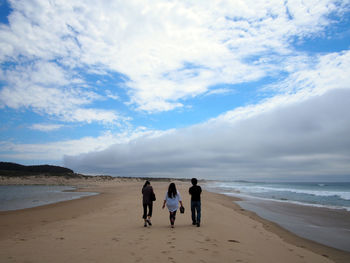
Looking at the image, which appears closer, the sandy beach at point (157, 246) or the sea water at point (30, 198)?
the sandy beach at point (157, 246)

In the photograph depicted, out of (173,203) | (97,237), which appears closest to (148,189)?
(173,203)

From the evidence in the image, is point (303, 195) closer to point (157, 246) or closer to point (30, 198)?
point (30, 198)

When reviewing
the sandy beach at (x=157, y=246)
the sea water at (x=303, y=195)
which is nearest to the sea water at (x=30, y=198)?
the sandy beach at (x=157, y=246)

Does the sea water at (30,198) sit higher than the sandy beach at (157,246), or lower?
lower

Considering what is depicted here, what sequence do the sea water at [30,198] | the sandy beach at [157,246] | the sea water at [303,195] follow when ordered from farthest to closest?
the sea water at [303,195] → the sea water at [30,198] → the sandy beach at [157,246]

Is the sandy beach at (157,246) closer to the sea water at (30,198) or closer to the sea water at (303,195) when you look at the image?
the sea water at (30,198)

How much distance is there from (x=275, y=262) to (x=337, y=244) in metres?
4.63

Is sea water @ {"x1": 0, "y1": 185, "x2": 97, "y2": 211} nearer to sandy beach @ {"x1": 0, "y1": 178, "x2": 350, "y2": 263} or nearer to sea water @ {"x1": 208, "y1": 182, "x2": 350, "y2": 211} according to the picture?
sandy beach @ {"x1": 0, "y1": 178, "x2": 350, "y2": 263}

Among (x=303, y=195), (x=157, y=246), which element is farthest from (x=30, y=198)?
(x=303, y=195)

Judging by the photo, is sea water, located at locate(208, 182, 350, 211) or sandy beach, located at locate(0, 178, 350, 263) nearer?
sandy beach, located at locate(0, 178, 350, 263)

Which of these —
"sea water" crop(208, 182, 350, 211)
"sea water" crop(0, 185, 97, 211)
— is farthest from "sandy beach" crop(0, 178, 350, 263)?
"sea water" crop(208, 182, 350, 211)

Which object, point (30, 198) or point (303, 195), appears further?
point (303, 195)

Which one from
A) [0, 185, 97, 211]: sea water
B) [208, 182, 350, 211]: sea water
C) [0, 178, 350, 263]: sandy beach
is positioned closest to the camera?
[0, 178, 350, 263]: sandy beach

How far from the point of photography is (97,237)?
7.97 meters
